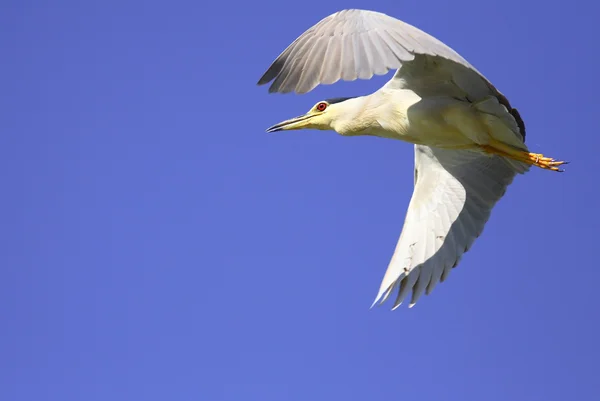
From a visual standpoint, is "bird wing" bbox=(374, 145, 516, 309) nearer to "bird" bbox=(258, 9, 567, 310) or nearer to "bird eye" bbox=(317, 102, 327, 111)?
"bird" bbox=(258, 9, 567, 310)

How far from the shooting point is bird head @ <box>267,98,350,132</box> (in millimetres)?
11586

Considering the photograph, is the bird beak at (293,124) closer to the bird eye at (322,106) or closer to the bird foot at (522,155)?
the bird eye at (322,106)

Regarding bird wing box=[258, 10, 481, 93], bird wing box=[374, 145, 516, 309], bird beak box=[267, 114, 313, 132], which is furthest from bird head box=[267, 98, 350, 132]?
bird wing box=[258, 10, 481, 93]

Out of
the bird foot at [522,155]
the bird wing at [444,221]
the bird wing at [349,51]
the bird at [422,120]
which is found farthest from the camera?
the bird wing at [444,221]

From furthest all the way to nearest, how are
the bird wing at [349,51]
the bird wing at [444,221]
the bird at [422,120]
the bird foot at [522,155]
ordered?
the bird wing at [444,221], the bird foot at [522,155], the bird at [422,120], the bird wing at [349,51]

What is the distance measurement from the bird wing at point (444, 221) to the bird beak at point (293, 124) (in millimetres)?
1562

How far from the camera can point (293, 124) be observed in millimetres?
12039

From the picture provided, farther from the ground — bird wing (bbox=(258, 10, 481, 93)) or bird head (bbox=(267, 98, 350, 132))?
bird head (bbox=(267, 98, 350, 132))

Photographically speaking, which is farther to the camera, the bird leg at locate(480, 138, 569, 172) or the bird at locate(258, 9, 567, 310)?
the bird leg at locate(480, 138, 569, 172)

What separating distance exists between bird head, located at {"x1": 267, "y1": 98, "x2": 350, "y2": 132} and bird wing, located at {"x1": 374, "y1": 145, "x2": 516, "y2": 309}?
1472 millimetres

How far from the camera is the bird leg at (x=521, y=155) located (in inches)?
429

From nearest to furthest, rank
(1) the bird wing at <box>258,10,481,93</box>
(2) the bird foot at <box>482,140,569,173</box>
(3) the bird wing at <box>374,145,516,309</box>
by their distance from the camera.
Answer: (1) the bird wing at <box>258,10,481,93</box>, (2) the bird foot at <box>482,140,569,173</box>, (3) the bird wing at <box>374,145,516,309</box>

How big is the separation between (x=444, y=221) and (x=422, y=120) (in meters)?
1.97

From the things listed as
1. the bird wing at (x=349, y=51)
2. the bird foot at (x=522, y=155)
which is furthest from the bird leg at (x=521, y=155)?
the bird wing at (x=349, y=51)
